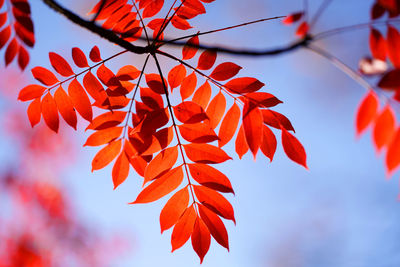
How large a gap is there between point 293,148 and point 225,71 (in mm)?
554

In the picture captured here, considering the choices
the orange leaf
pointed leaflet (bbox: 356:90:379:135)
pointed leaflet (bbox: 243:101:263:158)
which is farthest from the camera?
the orange leaf

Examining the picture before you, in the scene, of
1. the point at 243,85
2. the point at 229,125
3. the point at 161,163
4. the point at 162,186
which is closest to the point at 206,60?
the point at 243,85

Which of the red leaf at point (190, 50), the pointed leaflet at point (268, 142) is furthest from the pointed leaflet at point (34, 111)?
the pointed leaflet at point (268, 142)

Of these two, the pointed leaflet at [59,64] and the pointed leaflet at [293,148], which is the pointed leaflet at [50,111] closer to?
the pointed leaflet at [59,64]

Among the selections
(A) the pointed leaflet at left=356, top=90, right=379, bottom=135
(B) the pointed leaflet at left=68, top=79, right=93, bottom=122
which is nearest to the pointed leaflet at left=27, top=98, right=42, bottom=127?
(B) the pointed leaflet at left=68, top=79, right=93, bottom=122

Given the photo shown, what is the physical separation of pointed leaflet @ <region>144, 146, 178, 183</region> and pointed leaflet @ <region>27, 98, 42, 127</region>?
79 cm

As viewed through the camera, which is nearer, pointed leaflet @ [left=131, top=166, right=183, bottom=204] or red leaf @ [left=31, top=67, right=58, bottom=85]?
pointed leaflet @ [left=131, top=166, right=183, bottom=204]

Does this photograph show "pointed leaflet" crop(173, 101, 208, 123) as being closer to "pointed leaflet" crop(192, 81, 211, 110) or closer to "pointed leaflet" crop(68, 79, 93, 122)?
"pointed leaflet" crop(192, 81, 211, 110)

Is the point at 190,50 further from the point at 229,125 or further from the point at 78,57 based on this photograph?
the point at 78,57

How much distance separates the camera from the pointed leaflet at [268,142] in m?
1.39

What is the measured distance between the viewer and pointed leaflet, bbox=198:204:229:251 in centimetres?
134

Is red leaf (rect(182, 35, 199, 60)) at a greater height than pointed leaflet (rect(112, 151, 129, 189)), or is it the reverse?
red leaf (rect(182, 35, 199, 60))

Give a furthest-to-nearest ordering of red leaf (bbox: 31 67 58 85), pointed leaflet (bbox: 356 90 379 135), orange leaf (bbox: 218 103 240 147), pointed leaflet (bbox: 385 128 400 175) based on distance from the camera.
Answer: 1. red leaf (bbox: 31 67 58 85)
2. orange leaf (bbox: 218 103 240 147)
3. pointed leaflet (bbox: 356 90 379 135)
4. pointed leaflet (bbox: 385 128 400 175)

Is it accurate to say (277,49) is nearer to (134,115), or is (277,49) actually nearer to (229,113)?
(229,113)
